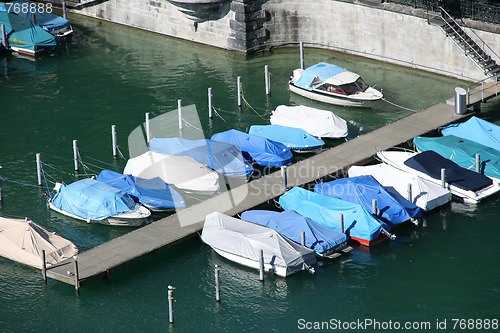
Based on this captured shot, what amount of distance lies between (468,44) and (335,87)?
10489 mm

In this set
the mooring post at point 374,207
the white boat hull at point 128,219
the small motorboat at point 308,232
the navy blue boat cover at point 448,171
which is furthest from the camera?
the navy blue boat cover at point 448,171

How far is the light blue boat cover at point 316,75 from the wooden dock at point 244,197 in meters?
6.96

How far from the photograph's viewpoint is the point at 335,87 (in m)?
56.7

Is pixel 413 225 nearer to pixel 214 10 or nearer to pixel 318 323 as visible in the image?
pixel 318 323

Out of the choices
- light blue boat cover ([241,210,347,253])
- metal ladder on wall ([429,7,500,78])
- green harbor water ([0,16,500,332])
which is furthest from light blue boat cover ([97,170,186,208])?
metal ladder on wall ([429,7,500,78])

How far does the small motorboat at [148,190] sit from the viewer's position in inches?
1721

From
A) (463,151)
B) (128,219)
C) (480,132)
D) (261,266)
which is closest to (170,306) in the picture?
(261,266)

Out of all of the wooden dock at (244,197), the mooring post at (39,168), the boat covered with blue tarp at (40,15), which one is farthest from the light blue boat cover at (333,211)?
the boat covered with blue tarp at (40,15)

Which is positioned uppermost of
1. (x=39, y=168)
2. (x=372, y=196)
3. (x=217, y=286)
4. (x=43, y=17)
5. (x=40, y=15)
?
(x=40, y=15)

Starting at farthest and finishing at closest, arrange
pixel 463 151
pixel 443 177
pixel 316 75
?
pixel 316 75
pixel 463 151
pixel 443 177

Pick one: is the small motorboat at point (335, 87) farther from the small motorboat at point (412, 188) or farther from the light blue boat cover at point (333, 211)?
the light blue boat cover at point (333, 211)

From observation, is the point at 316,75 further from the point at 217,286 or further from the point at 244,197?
the point at 217,286

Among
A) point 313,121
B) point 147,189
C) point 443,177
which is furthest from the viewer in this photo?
point 313,121

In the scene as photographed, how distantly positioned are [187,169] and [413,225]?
1261 centimetres
